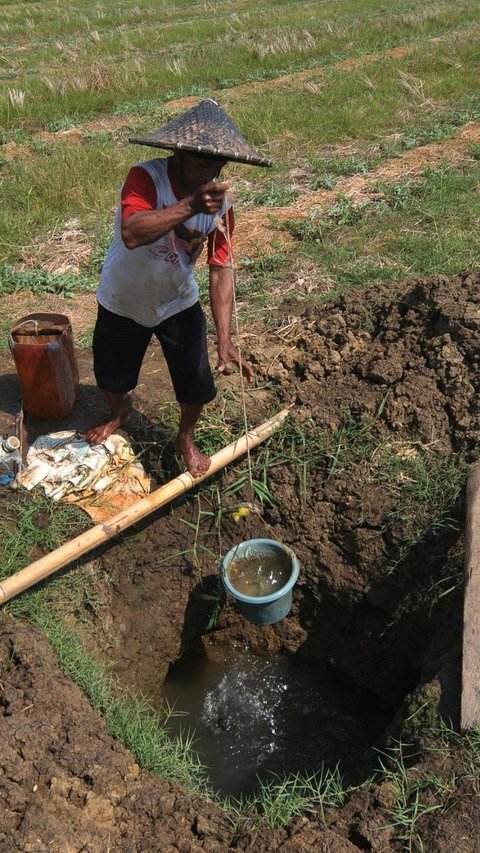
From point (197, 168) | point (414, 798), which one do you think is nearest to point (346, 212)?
point (197, 168)

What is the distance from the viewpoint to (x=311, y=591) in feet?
12.0

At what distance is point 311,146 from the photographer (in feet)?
26.3

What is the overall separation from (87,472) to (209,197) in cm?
162

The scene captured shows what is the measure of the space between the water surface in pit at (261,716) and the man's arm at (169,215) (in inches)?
86.2

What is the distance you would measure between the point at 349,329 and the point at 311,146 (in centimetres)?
464

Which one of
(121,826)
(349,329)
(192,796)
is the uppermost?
(349,329)

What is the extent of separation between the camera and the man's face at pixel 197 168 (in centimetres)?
261

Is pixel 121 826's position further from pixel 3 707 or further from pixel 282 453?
pixel 282 453

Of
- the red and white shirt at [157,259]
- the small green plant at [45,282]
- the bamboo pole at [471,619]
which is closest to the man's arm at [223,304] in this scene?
the red and white shirt at [157,259]

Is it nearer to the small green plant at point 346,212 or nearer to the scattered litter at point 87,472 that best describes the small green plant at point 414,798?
the scattered litter at point 87,472

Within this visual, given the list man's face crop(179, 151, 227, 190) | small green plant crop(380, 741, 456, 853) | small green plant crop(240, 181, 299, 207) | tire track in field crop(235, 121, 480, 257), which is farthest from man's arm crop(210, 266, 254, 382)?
small green plant crop(240, 181, 299, 207)

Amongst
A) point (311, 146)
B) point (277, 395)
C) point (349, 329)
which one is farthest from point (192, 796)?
point (311, 146)

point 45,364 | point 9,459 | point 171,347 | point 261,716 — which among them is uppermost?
point 171,347

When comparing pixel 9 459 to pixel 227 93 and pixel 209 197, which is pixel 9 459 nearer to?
pixel 209 197
